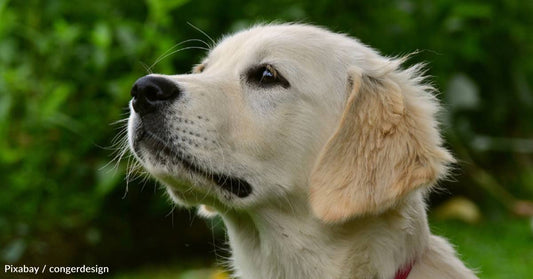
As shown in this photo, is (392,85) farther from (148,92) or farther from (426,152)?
(148,92)

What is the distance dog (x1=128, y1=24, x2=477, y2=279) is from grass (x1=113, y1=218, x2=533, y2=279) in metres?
2.04

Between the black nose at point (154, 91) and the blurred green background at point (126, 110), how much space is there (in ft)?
5.18

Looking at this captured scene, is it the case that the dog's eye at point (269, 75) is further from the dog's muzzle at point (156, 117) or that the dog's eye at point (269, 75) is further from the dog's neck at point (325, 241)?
the dog's neck at point (325, 241)

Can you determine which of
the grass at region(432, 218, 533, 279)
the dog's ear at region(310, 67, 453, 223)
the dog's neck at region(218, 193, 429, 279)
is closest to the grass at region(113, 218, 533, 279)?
the grass at region(432, 218, 533, 279)

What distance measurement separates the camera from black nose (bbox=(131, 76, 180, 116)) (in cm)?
336

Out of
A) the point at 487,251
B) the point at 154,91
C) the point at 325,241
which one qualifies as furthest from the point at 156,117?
the point at 487,251

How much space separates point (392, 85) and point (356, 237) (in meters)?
0.67

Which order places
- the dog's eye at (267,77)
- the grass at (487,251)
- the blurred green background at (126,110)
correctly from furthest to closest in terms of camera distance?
the grass at (487,251) < the blurred green background at (126,110) < the dog's eye at (267,77)

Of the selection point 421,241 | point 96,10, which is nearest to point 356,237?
point 421,241

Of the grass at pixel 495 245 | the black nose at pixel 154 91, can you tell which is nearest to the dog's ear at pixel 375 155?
the black nose at pixel 154 91

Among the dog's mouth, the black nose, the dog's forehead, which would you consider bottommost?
the dog's mouth

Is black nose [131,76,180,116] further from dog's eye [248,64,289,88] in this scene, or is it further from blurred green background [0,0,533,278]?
blurred green background [0,0,533,278]

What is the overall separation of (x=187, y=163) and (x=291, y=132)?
0.45 metres

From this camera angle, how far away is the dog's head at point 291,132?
11.0 ft
